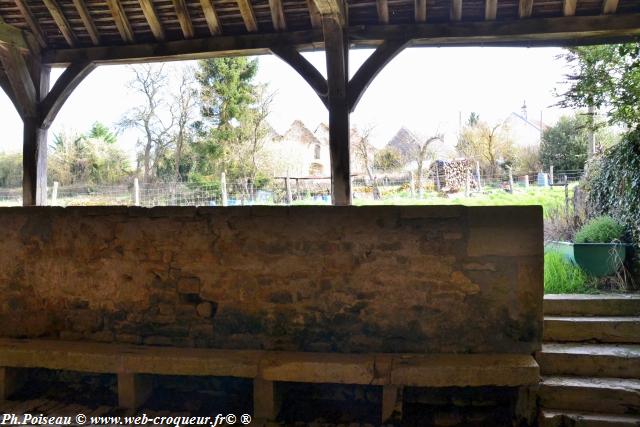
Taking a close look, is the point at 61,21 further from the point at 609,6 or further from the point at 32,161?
the point at 609,6

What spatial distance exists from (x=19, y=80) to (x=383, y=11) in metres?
4.81

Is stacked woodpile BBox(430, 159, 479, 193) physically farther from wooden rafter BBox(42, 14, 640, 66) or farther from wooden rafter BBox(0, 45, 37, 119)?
wooden rafter BBox(0, 45, 37, 119)

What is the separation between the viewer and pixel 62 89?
18.5ft

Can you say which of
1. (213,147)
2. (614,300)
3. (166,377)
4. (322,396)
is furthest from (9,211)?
(213,147)

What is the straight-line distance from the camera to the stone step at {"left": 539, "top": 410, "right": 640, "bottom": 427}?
274 centimetres

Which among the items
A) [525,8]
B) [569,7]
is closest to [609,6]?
[569,7]

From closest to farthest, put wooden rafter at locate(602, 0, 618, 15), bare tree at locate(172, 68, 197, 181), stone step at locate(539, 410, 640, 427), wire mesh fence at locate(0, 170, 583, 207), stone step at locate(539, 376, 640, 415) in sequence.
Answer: stone step at locate(539, 410, 640, 427), stone step at locate(539, 376, 640, 415), wooden rafter at locate(602, 0, 618, 15), wire mesh fence at locate(0, 170, 583, 207), bare tree at locate(172, 68, 197, 181)

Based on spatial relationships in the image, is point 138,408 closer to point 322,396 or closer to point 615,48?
point 322,396

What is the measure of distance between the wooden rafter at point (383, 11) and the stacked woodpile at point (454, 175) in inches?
225

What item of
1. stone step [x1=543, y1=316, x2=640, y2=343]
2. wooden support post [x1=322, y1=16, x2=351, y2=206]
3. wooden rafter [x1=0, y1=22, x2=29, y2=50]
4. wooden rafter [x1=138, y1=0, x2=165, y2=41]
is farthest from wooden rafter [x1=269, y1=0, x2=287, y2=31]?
stone step [x1=543, y1=316, x2=640, y2=343]

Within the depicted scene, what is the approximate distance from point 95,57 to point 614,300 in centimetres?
656

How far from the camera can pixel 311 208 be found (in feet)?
10.6

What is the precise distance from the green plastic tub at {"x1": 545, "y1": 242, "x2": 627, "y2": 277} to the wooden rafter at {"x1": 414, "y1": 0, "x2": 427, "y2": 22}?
2.99 meters

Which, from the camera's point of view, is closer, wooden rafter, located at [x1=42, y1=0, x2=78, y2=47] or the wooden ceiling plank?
the wooden ceiling plank
